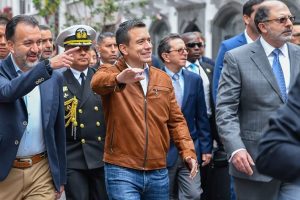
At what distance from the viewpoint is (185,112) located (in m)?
7.75

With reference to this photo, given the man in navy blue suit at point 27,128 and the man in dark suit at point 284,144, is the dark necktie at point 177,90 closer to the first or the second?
the man in navy blue suit at point 27,128

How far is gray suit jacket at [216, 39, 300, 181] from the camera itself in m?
5.63

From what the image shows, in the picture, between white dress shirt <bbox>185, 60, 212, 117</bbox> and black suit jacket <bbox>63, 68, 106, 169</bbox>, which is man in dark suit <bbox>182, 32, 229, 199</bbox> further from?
black suit jacket <bbox>63, 68, 106, 169</bbox>

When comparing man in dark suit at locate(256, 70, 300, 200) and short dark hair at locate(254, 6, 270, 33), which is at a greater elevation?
short dark hair at locate(254, 6, 270, 33)

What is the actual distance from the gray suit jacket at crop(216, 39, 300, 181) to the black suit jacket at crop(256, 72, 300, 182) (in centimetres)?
273

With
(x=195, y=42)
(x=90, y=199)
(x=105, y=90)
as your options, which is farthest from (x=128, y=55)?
(x=195, y=42)

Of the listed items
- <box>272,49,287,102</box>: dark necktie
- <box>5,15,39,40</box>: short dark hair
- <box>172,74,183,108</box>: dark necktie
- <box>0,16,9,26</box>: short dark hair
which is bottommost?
<box>172,74,183,108</box>: dark necktie

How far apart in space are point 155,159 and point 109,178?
391 millimetres

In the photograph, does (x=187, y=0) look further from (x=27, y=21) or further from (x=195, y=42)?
(x=27, y=21)

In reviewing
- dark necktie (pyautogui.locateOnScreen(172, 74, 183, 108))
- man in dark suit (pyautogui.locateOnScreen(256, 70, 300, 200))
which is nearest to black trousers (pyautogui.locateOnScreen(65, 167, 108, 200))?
dark necktie (pyautogui.locateOnScreen(172, 74, 183, 108))

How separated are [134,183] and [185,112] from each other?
2075 mm

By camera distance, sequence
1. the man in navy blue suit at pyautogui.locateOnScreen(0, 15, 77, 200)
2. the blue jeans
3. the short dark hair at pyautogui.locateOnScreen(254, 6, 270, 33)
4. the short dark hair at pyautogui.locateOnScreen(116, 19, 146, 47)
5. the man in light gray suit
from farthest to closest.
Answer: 1. the short dark hair at pyautogui.locateOnScreen(116, 19, 146, 47)
2. the short dark hair at pyautogui.locateOnScreen(254, 6, 270, 33)
3. the blue jeans
4. the man in light gray suit
5. the man in navy blue suit at pyautogui.locateOnScreen(0, 15, 77, 200)

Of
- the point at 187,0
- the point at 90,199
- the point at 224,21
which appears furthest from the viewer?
the point at 187,0

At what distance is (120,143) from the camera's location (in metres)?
5.84
